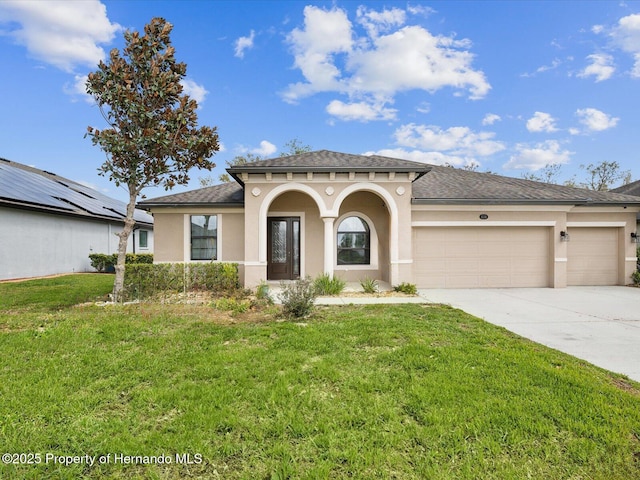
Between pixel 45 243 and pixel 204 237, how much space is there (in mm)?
9078

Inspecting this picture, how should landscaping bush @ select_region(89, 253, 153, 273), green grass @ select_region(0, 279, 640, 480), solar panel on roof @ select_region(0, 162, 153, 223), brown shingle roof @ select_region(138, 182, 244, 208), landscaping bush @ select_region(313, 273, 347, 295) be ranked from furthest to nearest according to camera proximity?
1. landscaping bush @ select_region(89, 253, 153, 273)
2. solar panel on roof @ select_region(0, 162, 153, 223)
3. brown shingle roof @ select_region(138, 182, 244, 208)
4. landscaping bush @ select_region(313, 273, 347, 295)
5. green grass @ select_region(0, 279, 640, 480)

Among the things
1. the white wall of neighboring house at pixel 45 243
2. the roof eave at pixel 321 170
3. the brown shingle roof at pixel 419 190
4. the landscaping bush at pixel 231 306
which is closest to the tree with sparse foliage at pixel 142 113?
the roof eave at pixel 321 170

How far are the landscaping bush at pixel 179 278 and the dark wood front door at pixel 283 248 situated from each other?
1.85m

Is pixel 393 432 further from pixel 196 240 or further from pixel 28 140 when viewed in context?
pixel 28 140

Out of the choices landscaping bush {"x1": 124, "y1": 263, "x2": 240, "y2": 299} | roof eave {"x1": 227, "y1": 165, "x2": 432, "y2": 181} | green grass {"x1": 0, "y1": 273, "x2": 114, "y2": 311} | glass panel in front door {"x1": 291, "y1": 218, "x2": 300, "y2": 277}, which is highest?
roof eave {"x1": 227, "y1": 165, "x2": 432, "y2": 181}

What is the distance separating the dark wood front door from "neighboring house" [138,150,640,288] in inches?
1.6

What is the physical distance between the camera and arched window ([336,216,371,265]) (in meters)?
12.2

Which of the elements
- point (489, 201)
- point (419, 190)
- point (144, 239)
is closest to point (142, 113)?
point (419, 190)

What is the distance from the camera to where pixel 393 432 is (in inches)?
106

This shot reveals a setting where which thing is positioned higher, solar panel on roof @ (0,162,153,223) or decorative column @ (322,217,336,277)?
solar panel on roof @ (0,162,153,223)

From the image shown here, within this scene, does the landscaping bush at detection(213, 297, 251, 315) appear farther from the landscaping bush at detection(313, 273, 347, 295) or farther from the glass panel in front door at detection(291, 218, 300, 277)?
the glass panel in front door at detection(291, 218, 300, 277)

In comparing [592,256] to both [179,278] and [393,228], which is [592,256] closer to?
[393,228]

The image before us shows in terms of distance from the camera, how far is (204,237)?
1147 centimetres

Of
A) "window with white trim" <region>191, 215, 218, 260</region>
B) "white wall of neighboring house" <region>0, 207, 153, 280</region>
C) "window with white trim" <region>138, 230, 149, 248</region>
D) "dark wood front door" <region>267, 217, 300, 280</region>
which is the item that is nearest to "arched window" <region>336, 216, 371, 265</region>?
"dark wood front door" <region>267, 217, 300, 280</region>
